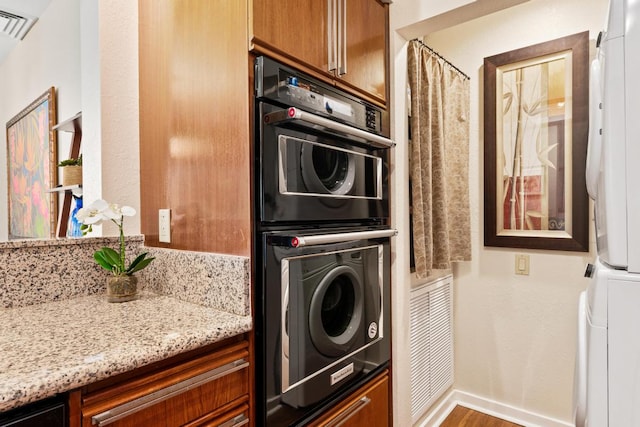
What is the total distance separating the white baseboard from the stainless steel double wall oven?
38.9 inches

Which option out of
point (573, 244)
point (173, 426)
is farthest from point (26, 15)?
point (573, 244)

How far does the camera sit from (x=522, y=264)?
228cm

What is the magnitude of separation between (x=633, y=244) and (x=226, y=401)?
3.50ft

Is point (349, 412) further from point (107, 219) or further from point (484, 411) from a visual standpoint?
point (484, 411)

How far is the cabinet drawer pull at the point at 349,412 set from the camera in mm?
1343

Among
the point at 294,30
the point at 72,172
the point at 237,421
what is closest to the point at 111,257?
the point at 72,172

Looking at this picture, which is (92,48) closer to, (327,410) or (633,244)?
(327,410)

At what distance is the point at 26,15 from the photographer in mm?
1504

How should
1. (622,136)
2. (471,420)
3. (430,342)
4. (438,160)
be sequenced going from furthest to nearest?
(471,420), (430,342), (438,160), (622,136)

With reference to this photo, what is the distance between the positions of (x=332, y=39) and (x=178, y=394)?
128cm

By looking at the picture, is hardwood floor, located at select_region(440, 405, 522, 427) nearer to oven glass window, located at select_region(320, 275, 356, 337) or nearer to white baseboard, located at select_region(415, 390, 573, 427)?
white baseboard, located at select_region(415, 390, 573, 427)

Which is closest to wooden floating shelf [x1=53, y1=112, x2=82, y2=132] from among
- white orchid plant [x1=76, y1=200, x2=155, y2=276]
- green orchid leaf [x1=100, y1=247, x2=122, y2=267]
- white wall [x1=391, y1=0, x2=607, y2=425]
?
white orchid plant [x1=76, y1=200, x2=155, y2=276]

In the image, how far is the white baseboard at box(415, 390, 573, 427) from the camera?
2.20 meters

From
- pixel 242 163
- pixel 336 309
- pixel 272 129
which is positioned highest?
pixel 272 129
